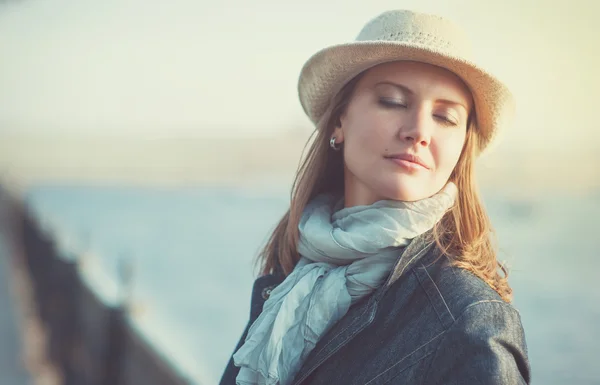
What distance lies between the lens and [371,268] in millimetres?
1933

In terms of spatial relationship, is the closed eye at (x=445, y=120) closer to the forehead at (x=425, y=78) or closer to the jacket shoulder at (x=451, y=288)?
the forehead at (x=425, y=78)

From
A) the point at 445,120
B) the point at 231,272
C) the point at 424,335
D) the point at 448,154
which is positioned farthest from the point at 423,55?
the point at 231,272

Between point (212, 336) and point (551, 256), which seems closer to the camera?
point (212, 336)

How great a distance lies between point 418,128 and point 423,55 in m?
0.23

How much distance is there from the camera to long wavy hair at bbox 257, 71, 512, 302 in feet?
6.16

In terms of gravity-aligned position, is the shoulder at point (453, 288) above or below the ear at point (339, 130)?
below

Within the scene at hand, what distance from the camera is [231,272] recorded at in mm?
26703

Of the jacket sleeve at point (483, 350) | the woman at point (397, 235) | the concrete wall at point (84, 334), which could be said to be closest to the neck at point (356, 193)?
the woman at point (397, 235)

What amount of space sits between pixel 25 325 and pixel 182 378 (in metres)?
7.29

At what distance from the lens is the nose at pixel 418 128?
1902 millimetres

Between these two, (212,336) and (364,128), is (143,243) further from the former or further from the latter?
(364,128)

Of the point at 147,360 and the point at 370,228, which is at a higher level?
the point at 370,228

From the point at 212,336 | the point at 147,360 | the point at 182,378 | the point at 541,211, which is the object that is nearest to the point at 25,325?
the point at 147,360

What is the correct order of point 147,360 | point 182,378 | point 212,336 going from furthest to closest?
point 212,336, point 147,360, point 182,378
